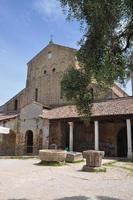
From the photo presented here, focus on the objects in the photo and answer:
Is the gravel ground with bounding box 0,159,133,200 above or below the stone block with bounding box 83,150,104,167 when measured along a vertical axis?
below

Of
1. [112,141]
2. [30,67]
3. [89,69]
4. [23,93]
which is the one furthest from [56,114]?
[89,69]

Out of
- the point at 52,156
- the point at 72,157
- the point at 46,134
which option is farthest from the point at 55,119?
the point at 52,156

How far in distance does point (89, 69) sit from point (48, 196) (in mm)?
4154

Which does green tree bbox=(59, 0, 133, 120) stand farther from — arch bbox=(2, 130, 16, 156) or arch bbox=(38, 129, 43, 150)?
arch bbox=(2, 130, 16, 156)

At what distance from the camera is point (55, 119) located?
965 inches

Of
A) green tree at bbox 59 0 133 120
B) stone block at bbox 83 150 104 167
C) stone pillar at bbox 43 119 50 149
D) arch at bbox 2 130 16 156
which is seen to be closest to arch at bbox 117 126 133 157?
stone pillar at bbox 43 119 50 149

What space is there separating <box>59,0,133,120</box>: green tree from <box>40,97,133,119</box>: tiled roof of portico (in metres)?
11.6

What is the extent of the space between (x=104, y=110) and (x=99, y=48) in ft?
47.4

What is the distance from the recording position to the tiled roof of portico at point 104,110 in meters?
20.8

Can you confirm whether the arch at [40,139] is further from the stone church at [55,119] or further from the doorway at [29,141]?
the doorway at [29,141]

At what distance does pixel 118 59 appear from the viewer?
8523 mm

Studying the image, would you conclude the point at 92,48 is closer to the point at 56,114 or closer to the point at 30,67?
the point at 56,114

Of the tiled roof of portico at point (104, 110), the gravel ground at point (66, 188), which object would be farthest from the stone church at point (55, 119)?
the gravel ground at point (66, 188)

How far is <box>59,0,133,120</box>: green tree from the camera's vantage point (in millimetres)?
7641
